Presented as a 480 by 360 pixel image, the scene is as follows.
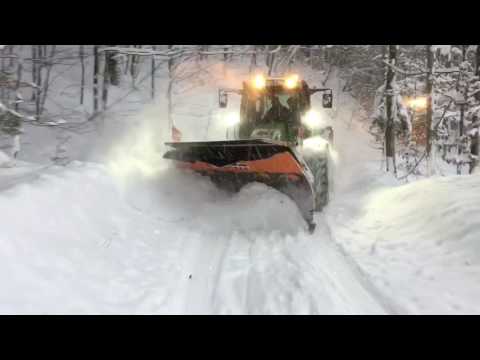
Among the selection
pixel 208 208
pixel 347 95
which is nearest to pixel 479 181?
pixel 208 208

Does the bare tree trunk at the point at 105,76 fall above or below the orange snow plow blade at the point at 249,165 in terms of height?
above

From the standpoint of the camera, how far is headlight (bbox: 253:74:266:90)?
31.8 ft

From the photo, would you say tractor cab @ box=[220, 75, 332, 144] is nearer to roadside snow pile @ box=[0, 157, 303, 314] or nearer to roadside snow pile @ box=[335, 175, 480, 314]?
roadside snow pile @ box=[0, 157, 303, 314]

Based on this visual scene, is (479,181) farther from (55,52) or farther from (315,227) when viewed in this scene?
(55,52)

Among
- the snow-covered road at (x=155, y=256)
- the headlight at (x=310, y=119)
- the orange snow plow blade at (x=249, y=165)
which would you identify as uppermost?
the headlight at (x=310, y=119)

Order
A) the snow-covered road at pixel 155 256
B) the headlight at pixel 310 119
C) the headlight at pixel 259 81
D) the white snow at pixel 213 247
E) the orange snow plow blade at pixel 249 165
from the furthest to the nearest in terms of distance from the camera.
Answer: the headlight at pixel 310 119 < the headlight at pixel 259 81 < the orange snow plow blade at pixel 249 165 < the white snow at pixel 213 247 < the snow-covered road at pixel 155 256

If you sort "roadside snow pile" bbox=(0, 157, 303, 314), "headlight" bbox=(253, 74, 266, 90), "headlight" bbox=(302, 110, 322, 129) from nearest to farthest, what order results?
1. "roadside snow pile" bbox=(0, 157, 303, 314)
2. "headlight" bbox=(253, 74, 266, 90)
3. "headlight" bbox=(302, 110, 322, 129)

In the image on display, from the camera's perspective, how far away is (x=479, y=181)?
758 cm

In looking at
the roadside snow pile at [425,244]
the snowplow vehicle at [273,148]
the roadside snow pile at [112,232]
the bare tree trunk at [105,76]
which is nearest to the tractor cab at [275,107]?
the snowplow vehicle at [273,148]

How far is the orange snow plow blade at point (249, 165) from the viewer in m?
7.42

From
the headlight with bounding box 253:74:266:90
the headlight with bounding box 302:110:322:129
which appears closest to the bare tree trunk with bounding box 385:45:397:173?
the headlight with bounding box 302:110:322:129

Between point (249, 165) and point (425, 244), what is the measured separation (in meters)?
3.12

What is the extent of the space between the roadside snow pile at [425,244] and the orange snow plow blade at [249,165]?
994 millimetres

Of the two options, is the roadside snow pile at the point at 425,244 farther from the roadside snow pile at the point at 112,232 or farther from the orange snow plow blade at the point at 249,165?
the roadside snow pile at the point at 112,232
